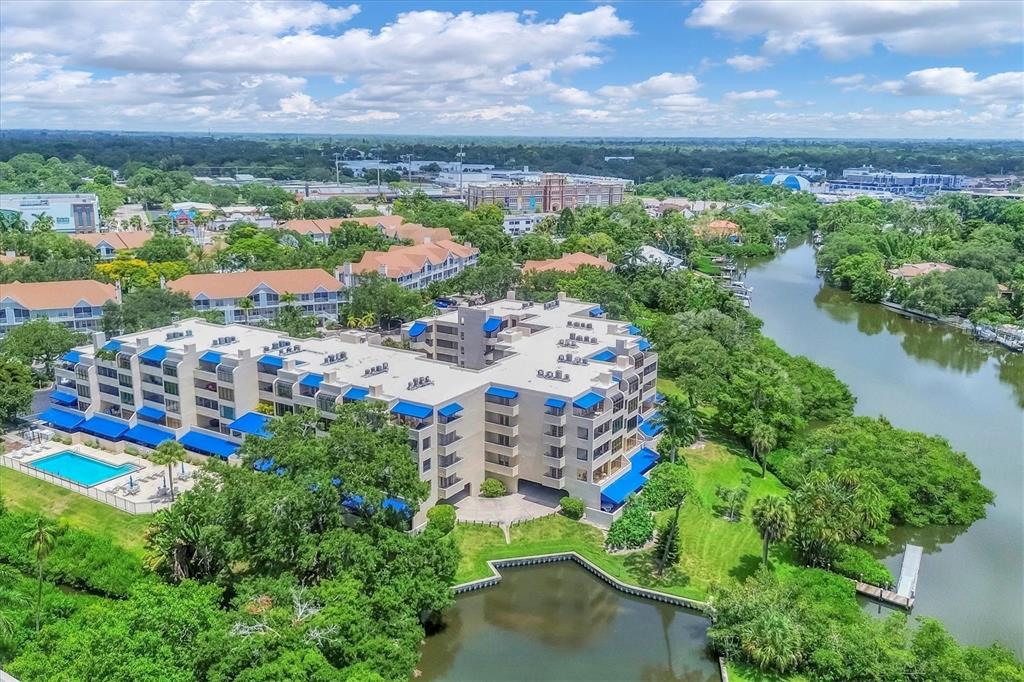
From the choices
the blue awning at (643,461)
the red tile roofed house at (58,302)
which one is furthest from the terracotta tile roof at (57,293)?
the blue awning at (643,461)

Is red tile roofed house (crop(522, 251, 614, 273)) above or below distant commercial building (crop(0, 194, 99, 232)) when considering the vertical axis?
below

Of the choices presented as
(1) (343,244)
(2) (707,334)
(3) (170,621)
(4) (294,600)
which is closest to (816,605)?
(4) (294,600)

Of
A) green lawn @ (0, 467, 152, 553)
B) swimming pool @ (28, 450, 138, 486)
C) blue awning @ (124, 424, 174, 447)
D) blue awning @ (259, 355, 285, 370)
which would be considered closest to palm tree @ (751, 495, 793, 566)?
blue awning @ (259, 355, 285, 370)

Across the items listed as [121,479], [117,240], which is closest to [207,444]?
[121,479]

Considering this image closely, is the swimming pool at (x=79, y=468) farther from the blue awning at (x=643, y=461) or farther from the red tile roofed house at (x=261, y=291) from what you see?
the blue awning at (x=643, y=461)

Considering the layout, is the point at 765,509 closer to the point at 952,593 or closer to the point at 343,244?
the point at 952,593

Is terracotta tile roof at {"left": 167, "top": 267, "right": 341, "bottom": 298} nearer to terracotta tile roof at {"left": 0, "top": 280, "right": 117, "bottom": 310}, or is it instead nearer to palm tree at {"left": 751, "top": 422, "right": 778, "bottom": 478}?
terracotta tile roof at {"left": 0, "top": 280, "right": 117, "bottom": 310}

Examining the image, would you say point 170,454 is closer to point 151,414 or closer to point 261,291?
point 151,414
